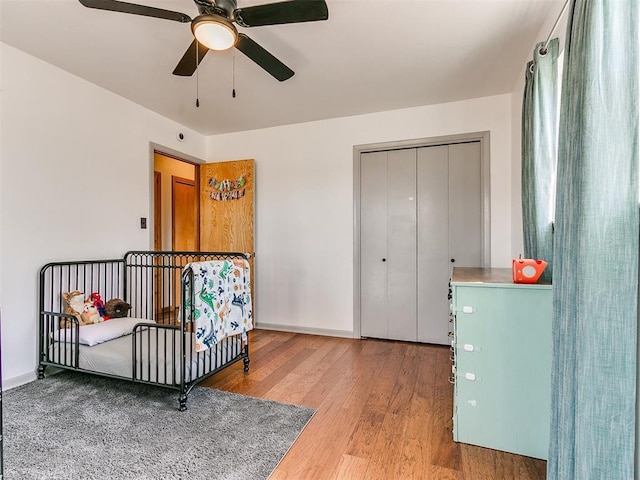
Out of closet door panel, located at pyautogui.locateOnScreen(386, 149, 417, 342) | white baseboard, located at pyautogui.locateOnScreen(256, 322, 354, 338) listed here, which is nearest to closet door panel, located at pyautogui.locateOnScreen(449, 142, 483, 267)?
closet door panel, located at pyautogui.locateOnScreen(386, 149, 417, 342)

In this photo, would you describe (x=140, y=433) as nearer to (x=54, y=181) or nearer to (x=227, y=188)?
(x=54, y=181)

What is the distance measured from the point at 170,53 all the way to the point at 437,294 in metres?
3.18

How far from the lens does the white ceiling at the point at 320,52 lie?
2041 mm

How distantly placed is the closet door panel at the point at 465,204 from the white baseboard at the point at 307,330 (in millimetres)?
1419

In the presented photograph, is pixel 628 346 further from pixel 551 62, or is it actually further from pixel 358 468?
pixel 551 62

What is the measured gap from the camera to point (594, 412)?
42.7 inches

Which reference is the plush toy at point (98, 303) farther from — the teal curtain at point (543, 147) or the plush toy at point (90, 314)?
the teal curtain at point (543, 147)

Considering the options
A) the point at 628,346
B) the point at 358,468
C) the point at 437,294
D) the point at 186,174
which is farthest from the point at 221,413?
the point at 186,174

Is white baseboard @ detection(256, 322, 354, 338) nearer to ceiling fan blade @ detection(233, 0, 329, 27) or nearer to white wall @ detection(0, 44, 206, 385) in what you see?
white wall @ detection(0, 44, 206, 385)

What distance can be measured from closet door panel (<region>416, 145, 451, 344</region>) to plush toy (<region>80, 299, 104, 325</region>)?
295cm

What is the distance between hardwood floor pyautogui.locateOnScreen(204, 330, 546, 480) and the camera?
5.19ft

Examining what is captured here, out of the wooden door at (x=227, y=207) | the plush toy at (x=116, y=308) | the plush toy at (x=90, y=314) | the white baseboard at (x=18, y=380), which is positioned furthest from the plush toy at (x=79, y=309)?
the wooden door at (x=227, y=207)

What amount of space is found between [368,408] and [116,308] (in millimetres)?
2257

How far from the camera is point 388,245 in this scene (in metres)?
3.63
